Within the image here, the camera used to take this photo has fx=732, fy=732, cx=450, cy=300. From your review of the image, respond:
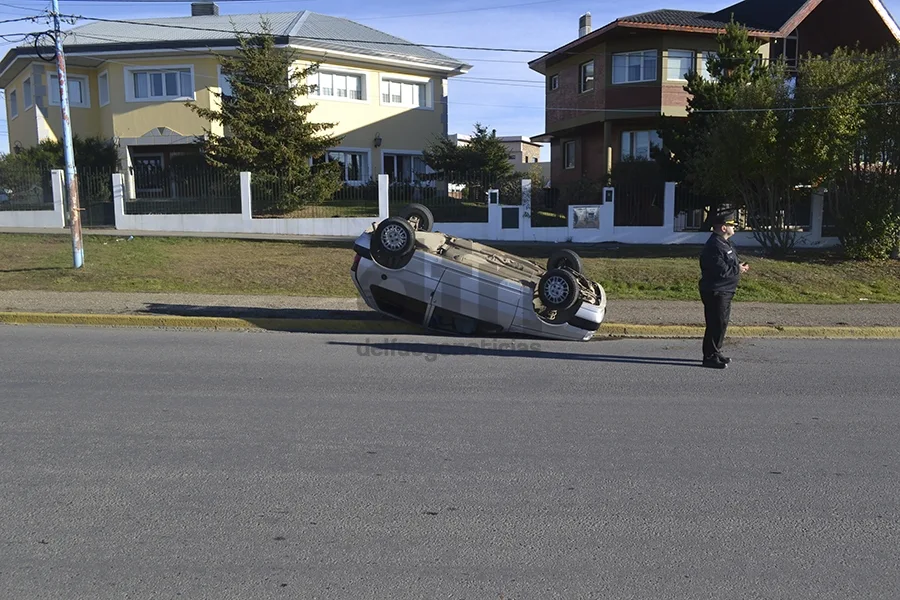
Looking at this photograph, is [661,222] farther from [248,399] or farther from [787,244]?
[248,399]

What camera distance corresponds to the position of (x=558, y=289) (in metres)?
8.96

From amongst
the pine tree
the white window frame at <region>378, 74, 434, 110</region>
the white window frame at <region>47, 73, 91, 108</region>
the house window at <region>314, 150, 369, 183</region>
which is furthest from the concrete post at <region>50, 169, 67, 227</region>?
the white window frame at <region>378, 74, 434, 110</region>

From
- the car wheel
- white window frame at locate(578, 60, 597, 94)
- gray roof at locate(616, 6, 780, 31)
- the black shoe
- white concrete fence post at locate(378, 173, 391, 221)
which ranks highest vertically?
gray roof at locate(616, 6, 780, 31)

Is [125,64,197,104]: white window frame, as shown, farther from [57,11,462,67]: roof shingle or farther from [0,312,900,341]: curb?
[0,312,900,341]: curb

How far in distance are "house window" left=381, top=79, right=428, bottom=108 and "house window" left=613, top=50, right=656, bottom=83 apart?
10.4 m

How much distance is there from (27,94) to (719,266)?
34849mm

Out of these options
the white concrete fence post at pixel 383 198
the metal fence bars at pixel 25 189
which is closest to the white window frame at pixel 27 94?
the metal fence bars at pixel 25 189

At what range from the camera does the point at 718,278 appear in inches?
320

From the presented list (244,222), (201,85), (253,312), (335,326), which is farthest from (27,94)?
(335,326)

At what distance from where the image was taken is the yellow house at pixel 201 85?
1164 inches

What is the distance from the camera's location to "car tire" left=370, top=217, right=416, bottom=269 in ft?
29.6

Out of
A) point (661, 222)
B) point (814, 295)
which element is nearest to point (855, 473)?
point (814, 295)

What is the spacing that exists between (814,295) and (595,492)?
39.2ft

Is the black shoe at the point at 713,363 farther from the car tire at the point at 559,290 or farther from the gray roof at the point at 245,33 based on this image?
the gray roof at the point at 245,33
